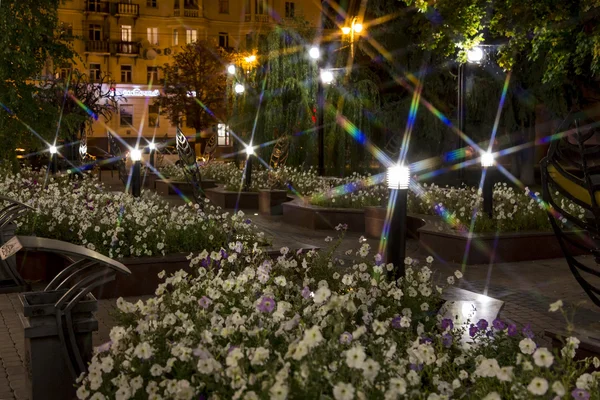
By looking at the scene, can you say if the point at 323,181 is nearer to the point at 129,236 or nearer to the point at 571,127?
the point at 129,236

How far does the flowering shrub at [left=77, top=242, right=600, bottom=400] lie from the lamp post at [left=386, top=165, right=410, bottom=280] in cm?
64

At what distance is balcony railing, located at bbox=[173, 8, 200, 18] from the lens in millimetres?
69062

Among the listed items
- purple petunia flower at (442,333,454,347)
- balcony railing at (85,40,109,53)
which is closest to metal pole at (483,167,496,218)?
purple petunia flower at (442,333,454,347)

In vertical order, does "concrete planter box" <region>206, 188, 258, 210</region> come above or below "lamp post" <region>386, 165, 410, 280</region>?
above

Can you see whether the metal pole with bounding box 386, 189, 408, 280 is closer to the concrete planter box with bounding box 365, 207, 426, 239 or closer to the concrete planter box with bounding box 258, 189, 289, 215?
the concrete planter box with bounding box 365, 207, 426, 239

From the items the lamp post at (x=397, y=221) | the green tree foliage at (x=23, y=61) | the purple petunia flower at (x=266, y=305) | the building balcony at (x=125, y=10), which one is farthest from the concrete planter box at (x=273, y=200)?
the building balcony at (x=125, y=10)

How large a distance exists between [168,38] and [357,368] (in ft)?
227

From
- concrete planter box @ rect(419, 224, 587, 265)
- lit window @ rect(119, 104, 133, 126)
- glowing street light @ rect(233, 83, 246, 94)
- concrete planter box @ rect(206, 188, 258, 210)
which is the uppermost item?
lit window @ rect(119, 104, 133, 126)

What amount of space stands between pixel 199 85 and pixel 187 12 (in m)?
12.4

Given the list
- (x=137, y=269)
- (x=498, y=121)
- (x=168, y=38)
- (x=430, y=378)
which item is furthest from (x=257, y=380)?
(x=168, y=38)

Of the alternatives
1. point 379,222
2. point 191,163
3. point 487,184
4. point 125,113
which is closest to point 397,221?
point 487,184

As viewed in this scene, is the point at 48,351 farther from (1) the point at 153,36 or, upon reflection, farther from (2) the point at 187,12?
(1) the point at 153,36

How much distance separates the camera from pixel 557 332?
18.7 feet

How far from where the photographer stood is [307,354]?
3828 mm
